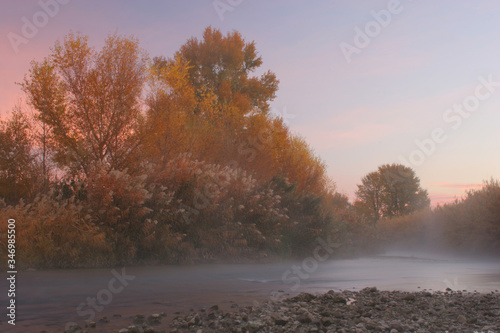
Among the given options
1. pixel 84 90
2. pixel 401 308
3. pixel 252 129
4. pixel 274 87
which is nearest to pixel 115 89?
pixel 84 90

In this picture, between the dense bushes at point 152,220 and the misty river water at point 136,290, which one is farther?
the dense bushes at point 152,220

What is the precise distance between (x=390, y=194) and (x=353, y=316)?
205 feet

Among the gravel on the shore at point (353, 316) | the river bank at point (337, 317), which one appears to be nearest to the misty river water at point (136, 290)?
the river bank at point (337, 317)

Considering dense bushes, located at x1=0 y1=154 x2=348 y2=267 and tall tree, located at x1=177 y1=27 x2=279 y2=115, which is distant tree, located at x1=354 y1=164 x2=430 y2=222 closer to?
tall tree, located at x1=177 y1=27 x2=279 y2=115

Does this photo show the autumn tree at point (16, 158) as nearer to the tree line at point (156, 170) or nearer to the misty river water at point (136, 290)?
the tree line at point (156, 170)

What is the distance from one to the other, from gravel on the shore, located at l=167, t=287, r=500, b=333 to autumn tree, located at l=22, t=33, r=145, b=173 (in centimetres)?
1817

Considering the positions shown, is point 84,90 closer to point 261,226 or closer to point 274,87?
point 261,226

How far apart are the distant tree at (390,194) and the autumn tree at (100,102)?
48000 millimetres

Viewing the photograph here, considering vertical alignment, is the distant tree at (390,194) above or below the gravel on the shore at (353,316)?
above

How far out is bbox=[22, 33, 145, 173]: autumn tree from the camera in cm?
2225

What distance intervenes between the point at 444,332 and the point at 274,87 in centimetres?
4230

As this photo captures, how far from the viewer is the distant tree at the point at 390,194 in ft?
207

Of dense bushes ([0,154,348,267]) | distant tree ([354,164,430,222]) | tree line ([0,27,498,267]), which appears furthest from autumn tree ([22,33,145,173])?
distant tree ([354,164,430,222])

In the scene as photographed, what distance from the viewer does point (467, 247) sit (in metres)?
23.9
